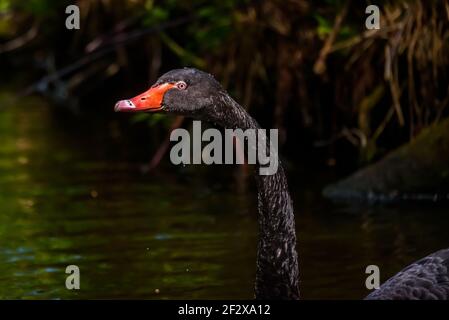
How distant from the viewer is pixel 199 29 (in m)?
10.9

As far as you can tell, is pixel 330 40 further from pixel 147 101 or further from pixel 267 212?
pixel 147 101

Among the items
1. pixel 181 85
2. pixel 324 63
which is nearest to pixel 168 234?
pixel 324 63

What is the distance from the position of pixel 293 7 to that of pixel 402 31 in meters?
1.51

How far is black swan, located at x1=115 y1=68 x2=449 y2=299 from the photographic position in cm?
479

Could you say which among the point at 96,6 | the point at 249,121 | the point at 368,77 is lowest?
the point at 249,121

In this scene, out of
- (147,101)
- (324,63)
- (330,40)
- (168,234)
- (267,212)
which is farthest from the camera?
(324,63)

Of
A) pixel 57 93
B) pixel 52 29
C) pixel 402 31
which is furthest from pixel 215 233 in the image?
pixel 52 29

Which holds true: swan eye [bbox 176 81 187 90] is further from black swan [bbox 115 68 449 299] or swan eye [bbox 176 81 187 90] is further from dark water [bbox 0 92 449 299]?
dark water [bbox 0 92 449 299]

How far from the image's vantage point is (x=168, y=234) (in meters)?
8.05

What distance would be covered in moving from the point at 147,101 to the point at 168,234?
3.40m

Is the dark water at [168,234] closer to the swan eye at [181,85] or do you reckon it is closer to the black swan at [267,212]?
the black swan at [267,212]

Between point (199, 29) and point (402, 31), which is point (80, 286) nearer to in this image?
point (402, 31)

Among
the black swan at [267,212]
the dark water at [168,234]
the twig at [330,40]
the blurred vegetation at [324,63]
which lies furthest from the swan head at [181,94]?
the twig at [330,40]

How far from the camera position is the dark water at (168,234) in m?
6.82
